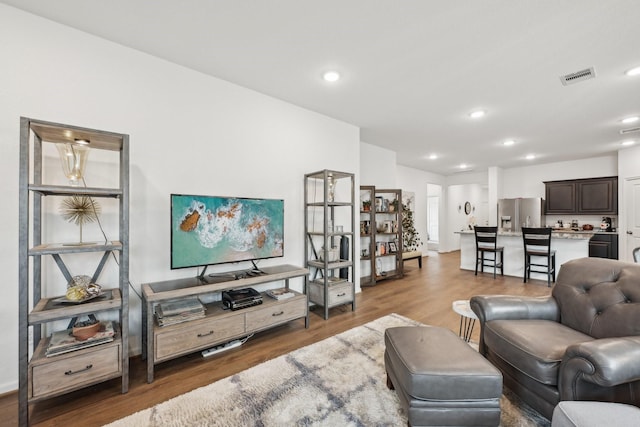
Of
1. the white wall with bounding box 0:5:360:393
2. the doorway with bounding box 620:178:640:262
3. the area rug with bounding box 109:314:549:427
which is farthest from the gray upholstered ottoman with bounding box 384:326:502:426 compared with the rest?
the doorway with bounding box 620:178:640:262

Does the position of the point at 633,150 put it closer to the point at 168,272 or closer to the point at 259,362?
the point at 259,362

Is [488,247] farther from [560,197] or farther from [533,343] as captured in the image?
[533,343]

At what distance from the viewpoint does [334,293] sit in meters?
3.34

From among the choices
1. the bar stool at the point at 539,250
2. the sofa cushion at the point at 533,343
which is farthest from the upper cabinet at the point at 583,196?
the sofa cushion at the point at 533,343

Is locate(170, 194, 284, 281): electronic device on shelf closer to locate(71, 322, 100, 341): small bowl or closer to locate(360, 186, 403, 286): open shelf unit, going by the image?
locate(71, 322, 100, 341): small bowl

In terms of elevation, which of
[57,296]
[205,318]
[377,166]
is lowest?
[205,318]

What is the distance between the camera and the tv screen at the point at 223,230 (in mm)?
2400

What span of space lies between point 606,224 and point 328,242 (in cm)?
709

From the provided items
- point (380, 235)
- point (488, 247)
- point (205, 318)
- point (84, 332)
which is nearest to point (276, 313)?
point (205, 318)

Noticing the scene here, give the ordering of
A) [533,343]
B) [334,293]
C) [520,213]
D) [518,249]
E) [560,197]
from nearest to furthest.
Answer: [533,343], [334,293], [518,249], [560,197], [520,213]

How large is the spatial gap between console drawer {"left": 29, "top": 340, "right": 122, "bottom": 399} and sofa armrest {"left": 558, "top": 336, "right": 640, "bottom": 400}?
269 cm

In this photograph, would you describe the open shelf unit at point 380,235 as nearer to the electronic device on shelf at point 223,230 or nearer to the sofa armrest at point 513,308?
the electronic device on shelf at point 223,230

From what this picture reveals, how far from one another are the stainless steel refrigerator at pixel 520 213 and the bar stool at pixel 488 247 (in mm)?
2136

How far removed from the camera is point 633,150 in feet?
18.2
